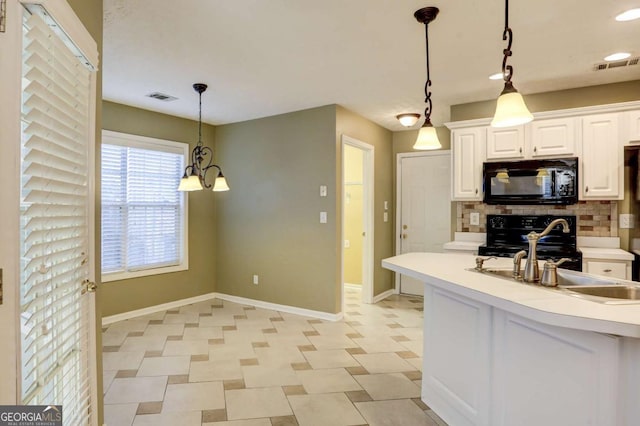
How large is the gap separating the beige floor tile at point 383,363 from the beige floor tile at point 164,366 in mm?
1474

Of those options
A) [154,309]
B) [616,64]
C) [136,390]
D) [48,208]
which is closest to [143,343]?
[136,390]

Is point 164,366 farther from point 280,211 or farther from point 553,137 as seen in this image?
point 553,137

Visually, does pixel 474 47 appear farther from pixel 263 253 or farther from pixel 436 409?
pixel 263 253

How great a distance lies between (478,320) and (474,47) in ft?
6.70

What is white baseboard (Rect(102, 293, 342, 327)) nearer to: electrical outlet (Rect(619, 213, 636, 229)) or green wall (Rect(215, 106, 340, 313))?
green wall (Rect(215, 106, 340, 313))

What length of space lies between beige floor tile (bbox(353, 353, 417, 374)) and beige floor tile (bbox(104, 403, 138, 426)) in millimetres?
1731

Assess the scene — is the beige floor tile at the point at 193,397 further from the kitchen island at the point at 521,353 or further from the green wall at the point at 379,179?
the green wall at the point at 379,179

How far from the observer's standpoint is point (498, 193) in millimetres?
3908

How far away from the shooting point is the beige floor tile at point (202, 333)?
3766 mm

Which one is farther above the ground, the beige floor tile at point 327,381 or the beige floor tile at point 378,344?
the beige floor tile at point 378,344

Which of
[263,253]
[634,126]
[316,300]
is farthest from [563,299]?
[263,253]

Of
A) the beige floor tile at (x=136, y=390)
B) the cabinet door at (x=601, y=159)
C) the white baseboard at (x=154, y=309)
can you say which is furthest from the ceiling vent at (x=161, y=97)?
the cabinet door at (x=601, y=159)

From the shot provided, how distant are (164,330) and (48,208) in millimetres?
2944

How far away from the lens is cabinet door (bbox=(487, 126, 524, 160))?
12.5 ft
